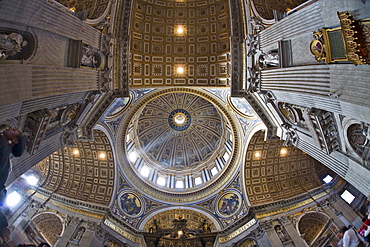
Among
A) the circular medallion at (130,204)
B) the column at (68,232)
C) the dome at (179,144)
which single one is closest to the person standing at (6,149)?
the column at (68,232)

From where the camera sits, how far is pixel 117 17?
50.7 feet

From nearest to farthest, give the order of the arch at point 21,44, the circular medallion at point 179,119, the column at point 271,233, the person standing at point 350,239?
the arch at point 21,44 < the person standing at point 350,239 < the column at point 271,233 < the circular medallion at point 179,119

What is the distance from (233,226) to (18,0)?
62.2ft

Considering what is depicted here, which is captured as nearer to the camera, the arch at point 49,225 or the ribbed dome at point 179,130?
the arch at point 49,225

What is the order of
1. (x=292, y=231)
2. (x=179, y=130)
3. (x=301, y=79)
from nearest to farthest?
(x=301, y=79)
(x=292, y=231)
(x=179, y=130)

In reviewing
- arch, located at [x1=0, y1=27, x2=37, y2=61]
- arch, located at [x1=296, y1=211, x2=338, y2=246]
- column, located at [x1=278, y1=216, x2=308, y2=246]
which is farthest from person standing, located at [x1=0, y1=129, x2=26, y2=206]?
arch, located at [x1=296, y1=211, x2=338, y2=246]

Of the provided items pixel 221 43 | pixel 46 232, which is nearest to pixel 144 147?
pixel 46 232

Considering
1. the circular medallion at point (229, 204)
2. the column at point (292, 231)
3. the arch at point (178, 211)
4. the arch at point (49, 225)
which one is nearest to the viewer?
the column at point (292, 231)

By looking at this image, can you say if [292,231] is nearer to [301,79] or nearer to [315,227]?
[315,227]

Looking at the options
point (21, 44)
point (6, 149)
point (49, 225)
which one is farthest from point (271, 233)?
point (21, 44)

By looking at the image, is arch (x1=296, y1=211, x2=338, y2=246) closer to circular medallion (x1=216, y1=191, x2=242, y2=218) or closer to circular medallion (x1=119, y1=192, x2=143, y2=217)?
circular medallion (x1=216, y1=191, x2=242, y2=218)

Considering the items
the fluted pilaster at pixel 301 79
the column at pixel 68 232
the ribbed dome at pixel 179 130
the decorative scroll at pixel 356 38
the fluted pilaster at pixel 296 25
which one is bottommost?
the column at pixel 68 232

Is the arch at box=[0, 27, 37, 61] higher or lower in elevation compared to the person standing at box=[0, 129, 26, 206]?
higher

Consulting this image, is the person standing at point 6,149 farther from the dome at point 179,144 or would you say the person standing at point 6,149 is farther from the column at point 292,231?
the column at point 292,231
